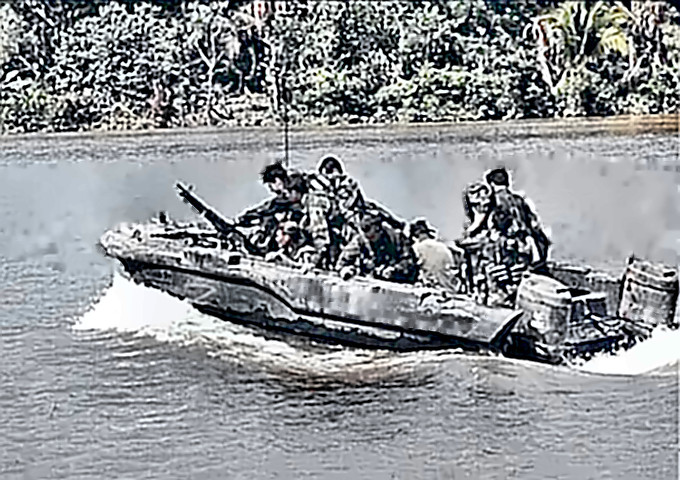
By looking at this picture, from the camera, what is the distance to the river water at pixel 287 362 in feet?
9.10

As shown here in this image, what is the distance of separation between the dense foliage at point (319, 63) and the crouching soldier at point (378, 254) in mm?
316

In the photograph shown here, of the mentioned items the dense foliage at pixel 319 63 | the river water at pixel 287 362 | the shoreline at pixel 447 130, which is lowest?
the river water at pixel 287 362

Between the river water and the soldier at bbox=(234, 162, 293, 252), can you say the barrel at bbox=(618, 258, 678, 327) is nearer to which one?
the river water

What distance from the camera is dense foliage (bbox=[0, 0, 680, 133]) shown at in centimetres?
339

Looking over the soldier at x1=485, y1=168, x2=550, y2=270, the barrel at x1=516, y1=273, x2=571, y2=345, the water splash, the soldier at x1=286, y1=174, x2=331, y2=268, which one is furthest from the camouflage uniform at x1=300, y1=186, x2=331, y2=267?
the water splash

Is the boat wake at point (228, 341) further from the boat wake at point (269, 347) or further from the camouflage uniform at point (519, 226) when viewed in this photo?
the camouflage uniform at point (519, 226)

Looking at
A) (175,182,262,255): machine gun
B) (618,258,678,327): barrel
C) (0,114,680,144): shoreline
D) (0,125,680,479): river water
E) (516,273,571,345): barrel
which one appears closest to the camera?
(0,125,680,479): river water

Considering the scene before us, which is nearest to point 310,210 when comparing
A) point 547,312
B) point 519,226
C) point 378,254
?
point 378,254

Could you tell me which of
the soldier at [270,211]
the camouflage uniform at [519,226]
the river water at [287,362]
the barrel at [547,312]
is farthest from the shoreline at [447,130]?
the barrel at [547,312]

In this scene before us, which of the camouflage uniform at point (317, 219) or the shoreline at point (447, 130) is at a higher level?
the shoreline at point (447, 130)

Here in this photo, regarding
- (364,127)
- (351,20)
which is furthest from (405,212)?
(351,20)

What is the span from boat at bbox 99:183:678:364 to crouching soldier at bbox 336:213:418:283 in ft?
0.15

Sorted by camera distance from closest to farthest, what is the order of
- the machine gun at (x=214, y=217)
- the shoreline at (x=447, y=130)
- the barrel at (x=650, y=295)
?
the barrel at (x=650, y=295) → the machine gun at (x=214, y=217) → the shoreline at (x=447, y=130)

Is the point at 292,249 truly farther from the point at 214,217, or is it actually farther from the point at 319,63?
the point at 319,63
